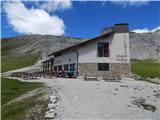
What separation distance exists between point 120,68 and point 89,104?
23.6m

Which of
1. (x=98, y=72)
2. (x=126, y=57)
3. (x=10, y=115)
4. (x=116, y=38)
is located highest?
(x=116, y=38)

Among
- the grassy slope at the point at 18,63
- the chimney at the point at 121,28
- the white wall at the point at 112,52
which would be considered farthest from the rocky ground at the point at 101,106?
the grassy slope at the point at 18,63

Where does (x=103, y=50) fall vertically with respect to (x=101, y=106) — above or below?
above

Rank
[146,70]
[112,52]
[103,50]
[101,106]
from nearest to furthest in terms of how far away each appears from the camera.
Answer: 1. [101,106]
2. [112,52]
3. [103,50]
4. [146,70]

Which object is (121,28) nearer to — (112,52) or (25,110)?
(112,52)

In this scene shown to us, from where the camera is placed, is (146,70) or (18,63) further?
(18,63)

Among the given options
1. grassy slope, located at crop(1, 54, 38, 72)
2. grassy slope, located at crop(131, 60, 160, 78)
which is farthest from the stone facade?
grassy slope, located at crop(1, 54, 38, 72)

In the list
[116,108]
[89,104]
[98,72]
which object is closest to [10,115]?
[89,104]

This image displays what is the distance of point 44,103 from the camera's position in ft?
51.3

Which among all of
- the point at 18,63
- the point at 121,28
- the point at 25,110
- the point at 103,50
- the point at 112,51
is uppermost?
the point at 121,28

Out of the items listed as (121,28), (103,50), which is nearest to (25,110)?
(103,50)

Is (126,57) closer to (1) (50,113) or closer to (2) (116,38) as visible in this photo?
(2) (116,38)

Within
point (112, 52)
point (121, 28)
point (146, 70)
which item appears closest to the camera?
point (112, 52)

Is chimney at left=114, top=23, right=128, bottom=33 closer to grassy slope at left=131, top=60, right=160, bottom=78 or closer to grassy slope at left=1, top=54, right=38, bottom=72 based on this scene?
grassy slope at left=131, top=60, right=160, bottom=78
